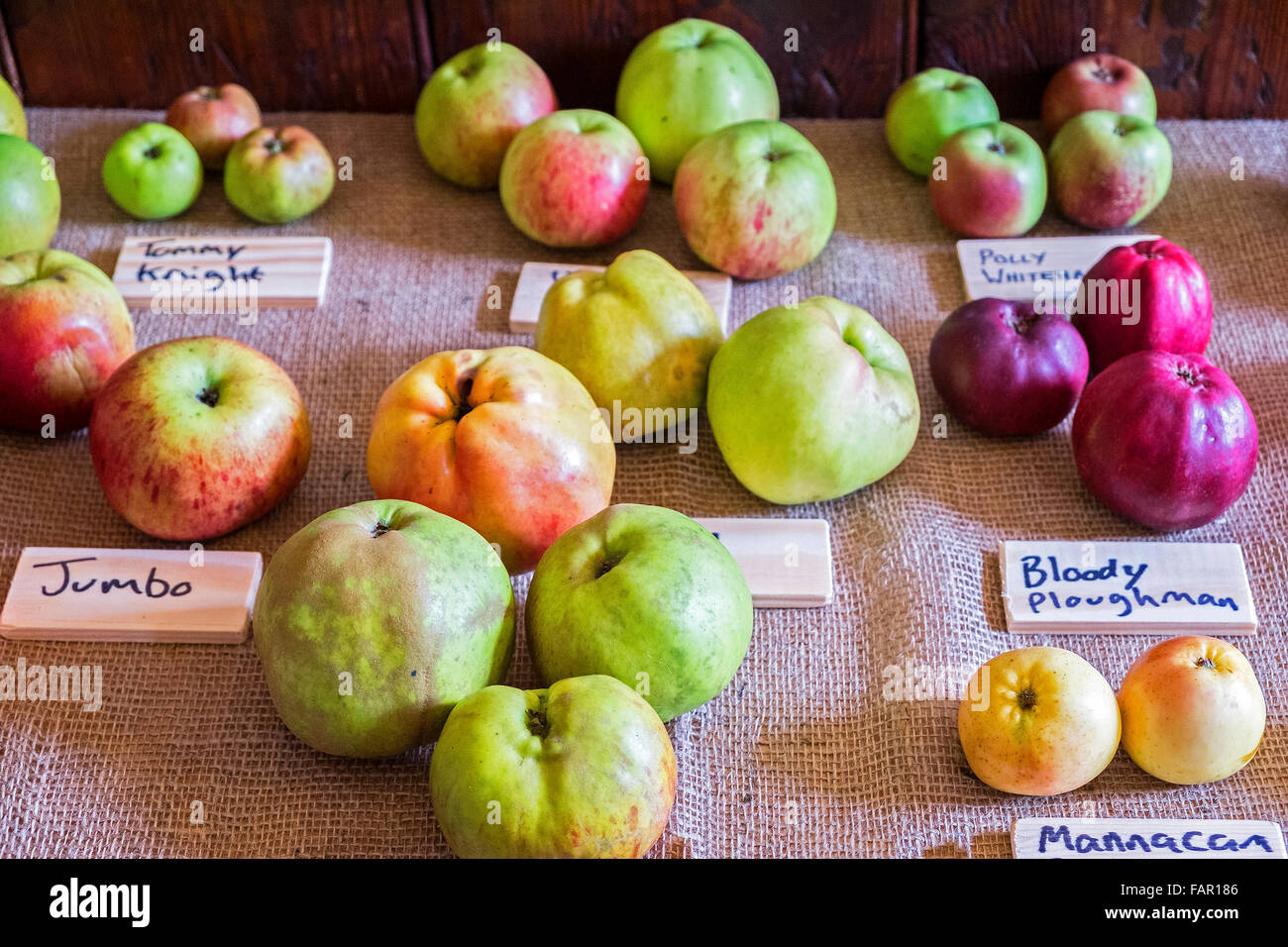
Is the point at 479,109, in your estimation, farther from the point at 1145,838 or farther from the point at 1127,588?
the point at 1145,838

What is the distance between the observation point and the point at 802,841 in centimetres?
99

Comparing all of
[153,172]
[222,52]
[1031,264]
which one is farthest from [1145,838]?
[222,52]

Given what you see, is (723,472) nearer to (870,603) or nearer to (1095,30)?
(870,603)

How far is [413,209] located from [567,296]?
52 cm

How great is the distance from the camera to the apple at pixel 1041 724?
0.96 meters

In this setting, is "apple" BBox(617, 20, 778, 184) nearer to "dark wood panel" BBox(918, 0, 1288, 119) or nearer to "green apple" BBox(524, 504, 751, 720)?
"dark wood panel" BBox(918, 0, 1288, 119)

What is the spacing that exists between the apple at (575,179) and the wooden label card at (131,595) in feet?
2.06

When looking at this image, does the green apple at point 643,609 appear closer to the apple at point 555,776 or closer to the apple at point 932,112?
the apple at point 555,776

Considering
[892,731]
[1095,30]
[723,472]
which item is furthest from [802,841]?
[1095,30]

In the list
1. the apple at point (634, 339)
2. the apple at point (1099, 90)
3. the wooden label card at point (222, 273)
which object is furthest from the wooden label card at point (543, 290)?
the apple at point (1099, 90)

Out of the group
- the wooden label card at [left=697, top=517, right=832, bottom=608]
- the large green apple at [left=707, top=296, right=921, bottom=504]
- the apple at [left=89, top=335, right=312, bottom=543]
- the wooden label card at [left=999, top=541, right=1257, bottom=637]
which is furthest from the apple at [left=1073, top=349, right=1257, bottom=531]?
the apple at [left=89, top=335, right=312, bottom=543]

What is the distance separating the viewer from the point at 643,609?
0.97 meters

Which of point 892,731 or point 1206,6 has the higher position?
point 1206,6

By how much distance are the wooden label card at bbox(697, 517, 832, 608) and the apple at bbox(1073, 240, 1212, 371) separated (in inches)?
16.7
